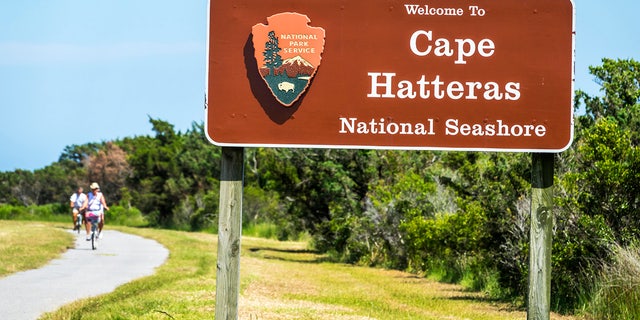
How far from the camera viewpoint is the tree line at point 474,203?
13602 mm

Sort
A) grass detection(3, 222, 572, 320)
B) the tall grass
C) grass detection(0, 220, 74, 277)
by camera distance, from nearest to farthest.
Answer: the tall grass < grass detection(3, 222, 572, 320) < grass detection(0, 220, 74, 277)

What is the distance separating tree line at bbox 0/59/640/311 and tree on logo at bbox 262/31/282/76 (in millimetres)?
6158

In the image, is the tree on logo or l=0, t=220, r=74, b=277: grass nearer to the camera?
the tree on logo

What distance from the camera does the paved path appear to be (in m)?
13.5

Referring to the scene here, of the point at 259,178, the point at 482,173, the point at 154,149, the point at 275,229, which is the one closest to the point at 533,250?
the point at 482,173

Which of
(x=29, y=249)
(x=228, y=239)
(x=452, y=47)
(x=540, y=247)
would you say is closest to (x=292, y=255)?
(x=29, y=249)

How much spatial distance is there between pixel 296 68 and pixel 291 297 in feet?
25.4

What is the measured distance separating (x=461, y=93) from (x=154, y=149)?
57839 mm

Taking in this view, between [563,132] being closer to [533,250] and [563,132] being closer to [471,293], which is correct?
[533,250]

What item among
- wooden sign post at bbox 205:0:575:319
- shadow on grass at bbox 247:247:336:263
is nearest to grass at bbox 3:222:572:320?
wooden sign post at bbox 205:0:575:319

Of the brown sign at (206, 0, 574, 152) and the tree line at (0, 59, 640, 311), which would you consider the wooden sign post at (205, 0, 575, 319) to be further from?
the tree line at (0, 59, 640, 311)

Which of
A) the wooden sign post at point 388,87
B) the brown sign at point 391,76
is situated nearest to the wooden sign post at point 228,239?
the wooden sign post at point 388,87

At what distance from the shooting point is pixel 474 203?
690 inches

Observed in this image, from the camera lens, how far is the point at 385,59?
8.88 metres
